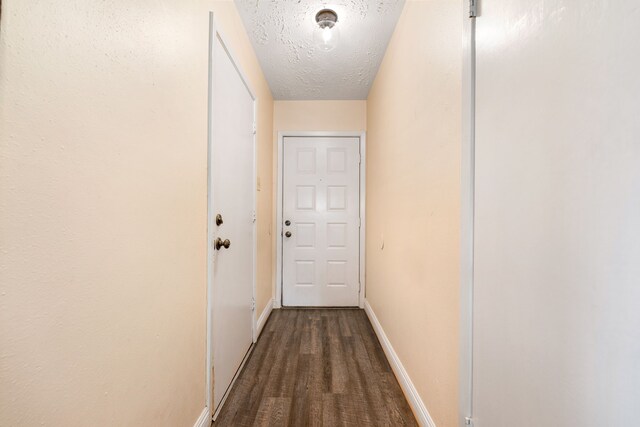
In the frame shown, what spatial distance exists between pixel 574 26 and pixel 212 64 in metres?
1.38

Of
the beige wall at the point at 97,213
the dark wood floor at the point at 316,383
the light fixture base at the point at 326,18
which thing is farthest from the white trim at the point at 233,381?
the light fixture base at the point at 326,18

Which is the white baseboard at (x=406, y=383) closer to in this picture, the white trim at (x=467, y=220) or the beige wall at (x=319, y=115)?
the white trim at (x=467, y=220)

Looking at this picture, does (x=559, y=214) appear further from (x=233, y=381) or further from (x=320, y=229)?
(x=320, y=229)

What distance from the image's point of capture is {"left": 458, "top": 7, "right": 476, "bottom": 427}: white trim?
0.94 m

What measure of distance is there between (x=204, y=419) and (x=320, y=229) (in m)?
2.06

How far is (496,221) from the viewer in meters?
0.81

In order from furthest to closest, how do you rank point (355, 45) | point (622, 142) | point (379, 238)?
1. point (379, 238)
2. point (355, 45)
3. point (622, 142)

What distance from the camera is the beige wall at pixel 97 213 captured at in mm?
509

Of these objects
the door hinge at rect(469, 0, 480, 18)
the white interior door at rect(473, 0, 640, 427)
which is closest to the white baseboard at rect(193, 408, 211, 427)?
the white interior door at rect(473, 0, 640, 427)

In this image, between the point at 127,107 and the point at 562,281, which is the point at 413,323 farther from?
the point at 127,107

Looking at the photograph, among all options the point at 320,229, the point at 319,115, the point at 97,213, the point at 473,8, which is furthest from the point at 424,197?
the point at 319,115

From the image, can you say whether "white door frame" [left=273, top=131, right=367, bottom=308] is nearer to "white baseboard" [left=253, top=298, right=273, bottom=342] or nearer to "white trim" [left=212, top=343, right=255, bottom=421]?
"white baseboard" [left=253, top=298, right=273, bottom=342]

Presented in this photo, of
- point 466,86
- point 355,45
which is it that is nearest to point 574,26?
point 466,86

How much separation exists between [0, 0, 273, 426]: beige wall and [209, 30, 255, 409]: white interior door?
235mm
